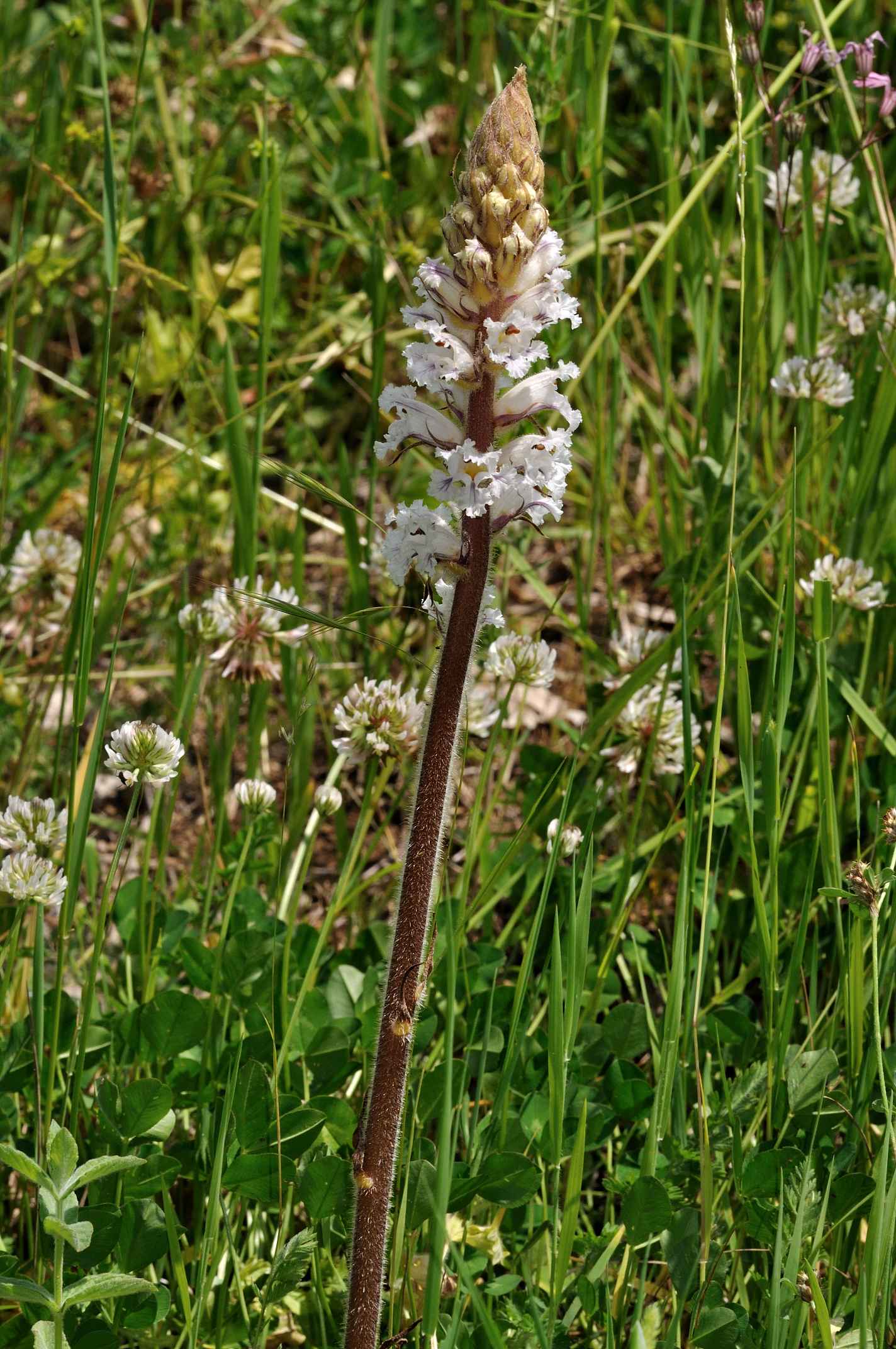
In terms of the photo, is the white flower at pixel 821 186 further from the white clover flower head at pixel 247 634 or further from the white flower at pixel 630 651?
the white clover flower head at pixel 247 634

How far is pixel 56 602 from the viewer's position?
110 inches

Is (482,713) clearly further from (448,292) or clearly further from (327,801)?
(448,292)

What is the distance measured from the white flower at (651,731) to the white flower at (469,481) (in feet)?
3.50

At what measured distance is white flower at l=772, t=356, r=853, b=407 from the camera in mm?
2488

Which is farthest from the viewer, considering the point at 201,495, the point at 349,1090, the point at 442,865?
the point at 201,495

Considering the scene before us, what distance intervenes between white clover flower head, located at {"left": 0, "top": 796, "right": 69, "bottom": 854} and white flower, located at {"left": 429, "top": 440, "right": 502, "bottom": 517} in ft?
2.77

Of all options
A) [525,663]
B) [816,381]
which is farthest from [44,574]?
[816,381]

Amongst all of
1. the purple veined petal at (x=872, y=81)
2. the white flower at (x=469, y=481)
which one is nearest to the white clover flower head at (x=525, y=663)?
the white flower at (x=469, y=481)

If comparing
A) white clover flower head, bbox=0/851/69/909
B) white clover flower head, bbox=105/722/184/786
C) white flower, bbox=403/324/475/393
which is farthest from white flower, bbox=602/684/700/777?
white flower, bbox=403/324/475/393

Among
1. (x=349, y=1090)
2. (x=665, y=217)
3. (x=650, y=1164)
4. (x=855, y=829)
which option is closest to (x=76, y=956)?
(x=349, y=1090)

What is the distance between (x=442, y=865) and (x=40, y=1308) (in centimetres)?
76

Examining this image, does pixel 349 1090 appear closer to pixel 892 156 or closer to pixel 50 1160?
pixel 50 1160

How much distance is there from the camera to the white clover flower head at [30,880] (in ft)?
5.69

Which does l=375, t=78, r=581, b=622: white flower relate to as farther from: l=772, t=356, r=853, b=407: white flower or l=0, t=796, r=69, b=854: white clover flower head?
l=772, t=356, r=853, b=407: white flower
